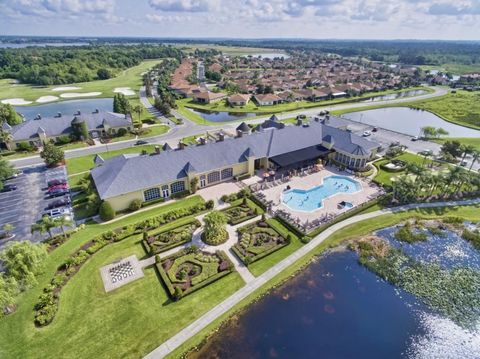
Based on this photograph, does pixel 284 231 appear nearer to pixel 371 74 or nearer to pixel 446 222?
pixel 446 222

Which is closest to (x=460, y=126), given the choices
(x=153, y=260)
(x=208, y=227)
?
(x=208, y=227)

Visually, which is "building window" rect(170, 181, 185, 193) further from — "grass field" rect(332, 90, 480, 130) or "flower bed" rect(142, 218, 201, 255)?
"grass field" rect(332, 90, 480, 130)

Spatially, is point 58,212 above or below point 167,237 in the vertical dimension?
below

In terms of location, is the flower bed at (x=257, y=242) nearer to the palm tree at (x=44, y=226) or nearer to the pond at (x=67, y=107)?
the palm tree at (x=44, y=226)

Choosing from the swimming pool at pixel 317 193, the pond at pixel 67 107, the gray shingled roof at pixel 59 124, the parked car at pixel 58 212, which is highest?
the gray shingled roof at pixel 59 124

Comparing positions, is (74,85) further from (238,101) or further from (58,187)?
(58,187)

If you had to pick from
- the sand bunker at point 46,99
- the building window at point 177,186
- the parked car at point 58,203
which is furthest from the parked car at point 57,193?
the sand bunker at point 46,99

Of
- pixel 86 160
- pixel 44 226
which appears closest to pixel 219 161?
pixel 44 226
